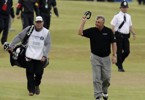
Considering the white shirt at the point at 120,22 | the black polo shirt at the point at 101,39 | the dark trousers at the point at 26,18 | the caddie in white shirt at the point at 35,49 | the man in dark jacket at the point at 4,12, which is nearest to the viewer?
the black polo shirt at the point at 101,39

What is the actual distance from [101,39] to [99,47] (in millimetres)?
180

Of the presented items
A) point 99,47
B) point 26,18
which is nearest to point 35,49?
point 99,47

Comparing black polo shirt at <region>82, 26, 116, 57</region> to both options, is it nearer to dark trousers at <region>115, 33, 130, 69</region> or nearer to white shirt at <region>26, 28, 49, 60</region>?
white shirt at <region>26, 28, 49, 60</region>

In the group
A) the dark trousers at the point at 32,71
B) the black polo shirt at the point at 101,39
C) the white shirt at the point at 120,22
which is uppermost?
the black polo shirt at the point at 101,39

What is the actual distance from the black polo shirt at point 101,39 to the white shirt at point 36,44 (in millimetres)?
1050

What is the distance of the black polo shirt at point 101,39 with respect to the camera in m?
14.1

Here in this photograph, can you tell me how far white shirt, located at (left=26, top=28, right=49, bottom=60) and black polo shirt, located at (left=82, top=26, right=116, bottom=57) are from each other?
105cm

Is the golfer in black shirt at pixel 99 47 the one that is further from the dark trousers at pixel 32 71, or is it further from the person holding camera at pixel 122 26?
the person holding camera at pixel 122 26

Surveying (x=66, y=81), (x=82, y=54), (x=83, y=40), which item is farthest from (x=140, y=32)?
(x=66, y=81)

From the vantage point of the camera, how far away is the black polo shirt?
46.3ft

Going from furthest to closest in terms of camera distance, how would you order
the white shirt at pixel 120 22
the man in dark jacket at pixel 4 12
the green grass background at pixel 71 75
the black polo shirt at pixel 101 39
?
the man in dark jacket at pixel 4 12
the white shirt at pixel 120 22
the green grass background at pixel 71 75
the black polo shirt at pixel 101 39

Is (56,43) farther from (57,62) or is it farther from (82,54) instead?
(57,62)

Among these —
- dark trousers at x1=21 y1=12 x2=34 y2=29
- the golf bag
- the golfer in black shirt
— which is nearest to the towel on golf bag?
the golf bag

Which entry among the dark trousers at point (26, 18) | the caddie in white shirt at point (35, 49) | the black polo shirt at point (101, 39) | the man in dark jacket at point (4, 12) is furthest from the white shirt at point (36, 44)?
the dark trousers at point (26, 18)
